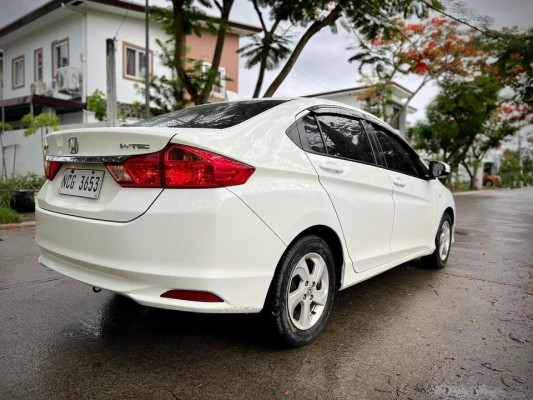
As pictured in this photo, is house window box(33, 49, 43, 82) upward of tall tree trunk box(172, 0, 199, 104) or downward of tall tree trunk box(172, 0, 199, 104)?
upward

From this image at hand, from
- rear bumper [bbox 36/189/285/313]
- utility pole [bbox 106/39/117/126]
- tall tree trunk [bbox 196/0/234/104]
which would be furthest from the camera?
utility pole [bbox 106/39/117/126]

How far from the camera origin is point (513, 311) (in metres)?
3.74

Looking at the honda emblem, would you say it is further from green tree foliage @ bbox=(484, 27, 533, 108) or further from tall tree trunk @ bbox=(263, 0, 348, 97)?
tall tree trunk @ bbox=(263, 0, 348, 97)

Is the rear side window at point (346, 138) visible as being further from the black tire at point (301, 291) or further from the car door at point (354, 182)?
the black tire at point (301, 291)

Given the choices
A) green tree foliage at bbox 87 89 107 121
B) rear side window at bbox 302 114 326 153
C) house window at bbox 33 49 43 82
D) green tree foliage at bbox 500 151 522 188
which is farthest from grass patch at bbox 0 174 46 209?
green tree foliage at bbox 500 151 522 188

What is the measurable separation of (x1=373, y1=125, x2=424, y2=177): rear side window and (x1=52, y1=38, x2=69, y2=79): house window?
16584mm

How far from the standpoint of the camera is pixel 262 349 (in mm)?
2836

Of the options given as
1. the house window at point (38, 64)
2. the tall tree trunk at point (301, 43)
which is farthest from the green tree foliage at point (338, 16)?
the house window at point (38, 64)

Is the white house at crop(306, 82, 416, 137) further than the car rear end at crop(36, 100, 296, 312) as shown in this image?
Yes

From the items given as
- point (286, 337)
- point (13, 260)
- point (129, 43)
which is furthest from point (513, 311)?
point (129, 43)

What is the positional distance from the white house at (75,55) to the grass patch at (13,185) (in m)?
3.41

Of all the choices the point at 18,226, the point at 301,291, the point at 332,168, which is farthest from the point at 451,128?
the point at 301,291

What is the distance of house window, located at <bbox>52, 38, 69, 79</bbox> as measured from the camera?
56.6 ft

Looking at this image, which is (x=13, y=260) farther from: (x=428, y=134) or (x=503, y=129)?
(x=503, y=129)
